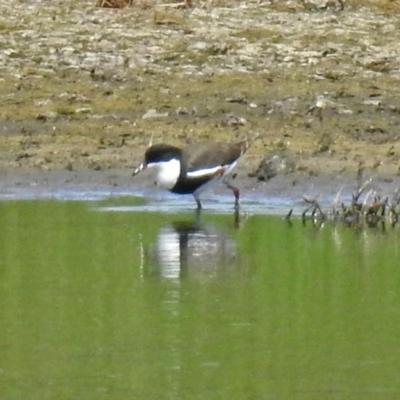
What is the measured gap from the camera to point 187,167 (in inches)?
524

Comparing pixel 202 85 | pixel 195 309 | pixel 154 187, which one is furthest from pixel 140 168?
pixel 195 309

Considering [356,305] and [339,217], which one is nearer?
[356,305]

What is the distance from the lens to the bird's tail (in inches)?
553

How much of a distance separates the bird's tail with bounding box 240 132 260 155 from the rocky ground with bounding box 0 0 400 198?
102 mm

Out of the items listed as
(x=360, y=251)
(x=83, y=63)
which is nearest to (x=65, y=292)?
(x=360, y=251)

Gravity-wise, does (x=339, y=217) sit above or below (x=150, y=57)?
below

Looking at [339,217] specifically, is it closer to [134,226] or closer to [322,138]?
[134,226]

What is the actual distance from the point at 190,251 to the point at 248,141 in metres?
3.56

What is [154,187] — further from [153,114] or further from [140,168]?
[153,114]

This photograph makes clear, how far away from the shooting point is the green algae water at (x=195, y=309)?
302 inches

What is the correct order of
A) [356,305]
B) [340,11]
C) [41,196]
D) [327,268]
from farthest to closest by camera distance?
[340,11] → [41,196] → [327,268] → [356,305]

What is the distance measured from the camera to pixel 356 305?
9.26 metres

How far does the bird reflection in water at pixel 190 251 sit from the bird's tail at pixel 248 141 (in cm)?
162

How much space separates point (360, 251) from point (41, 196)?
12.1ft
